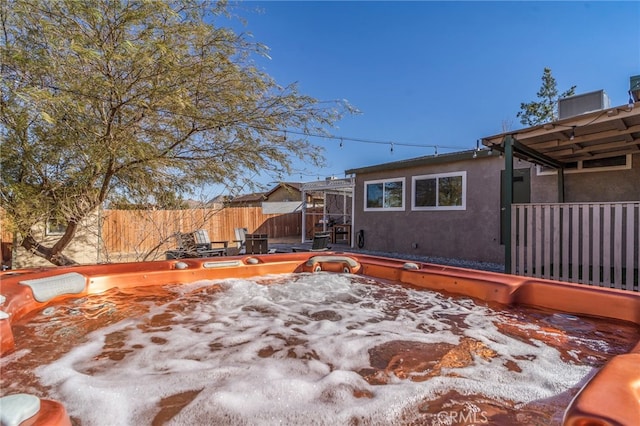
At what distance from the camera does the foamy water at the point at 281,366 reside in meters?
1.43

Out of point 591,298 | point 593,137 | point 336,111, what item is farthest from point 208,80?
point 593,137

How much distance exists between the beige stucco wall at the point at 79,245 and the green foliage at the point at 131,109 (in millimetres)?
233

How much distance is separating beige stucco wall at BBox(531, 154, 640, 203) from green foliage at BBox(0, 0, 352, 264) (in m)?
4.31

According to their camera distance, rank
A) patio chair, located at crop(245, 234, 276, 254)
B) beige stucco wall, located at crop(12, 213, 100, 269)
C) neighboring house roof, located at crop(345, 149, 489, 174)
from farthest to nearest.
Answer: patio chair, located at crop(245, 234, 276, 254)
neighboring house roof, located at crop(345, 149, 489, 174)
beige stucco wall, located at crop(12, 213, 100, 269)

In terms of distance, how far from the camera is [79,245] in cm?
559

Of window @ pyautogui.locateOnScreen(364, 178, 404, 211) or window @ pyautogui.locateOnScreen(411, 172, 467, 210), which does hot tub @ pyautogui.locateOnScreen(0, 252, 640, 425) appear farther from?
window @ pyautogui.locateOnScreen(364, 178, 404, 211)

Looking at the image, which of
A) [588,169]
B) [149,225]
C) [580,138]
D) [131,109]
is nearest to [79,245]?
[149,225]

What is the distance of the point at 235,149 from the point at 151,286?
2.15 m

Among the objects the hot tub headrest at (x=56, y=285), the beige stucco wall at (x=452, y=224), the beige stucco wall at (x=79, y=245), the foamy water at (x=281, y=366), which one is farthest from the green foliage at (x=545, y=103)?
the hot tub headrest at (x=56, y=285)

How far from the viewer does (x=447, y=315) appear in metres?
2.74

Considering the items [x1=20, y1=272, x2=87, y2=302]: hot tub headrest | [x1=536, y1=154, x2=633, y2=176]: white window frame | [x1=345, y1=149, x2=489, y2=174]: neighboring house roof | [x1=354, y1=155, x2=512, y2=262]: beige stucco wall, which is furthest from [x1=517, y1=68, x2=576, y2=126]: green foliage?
[x1=20, y1=272, x2=87, y2=302]: hot tub headrest

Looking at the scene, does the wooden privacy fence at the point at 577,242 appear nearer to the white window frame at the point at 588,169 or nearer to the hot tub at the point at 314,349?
the hot tub at the point at 314,349

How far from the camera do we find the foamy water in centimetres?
143

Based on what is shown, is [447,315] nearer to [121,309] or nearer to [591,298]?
[591,298]
